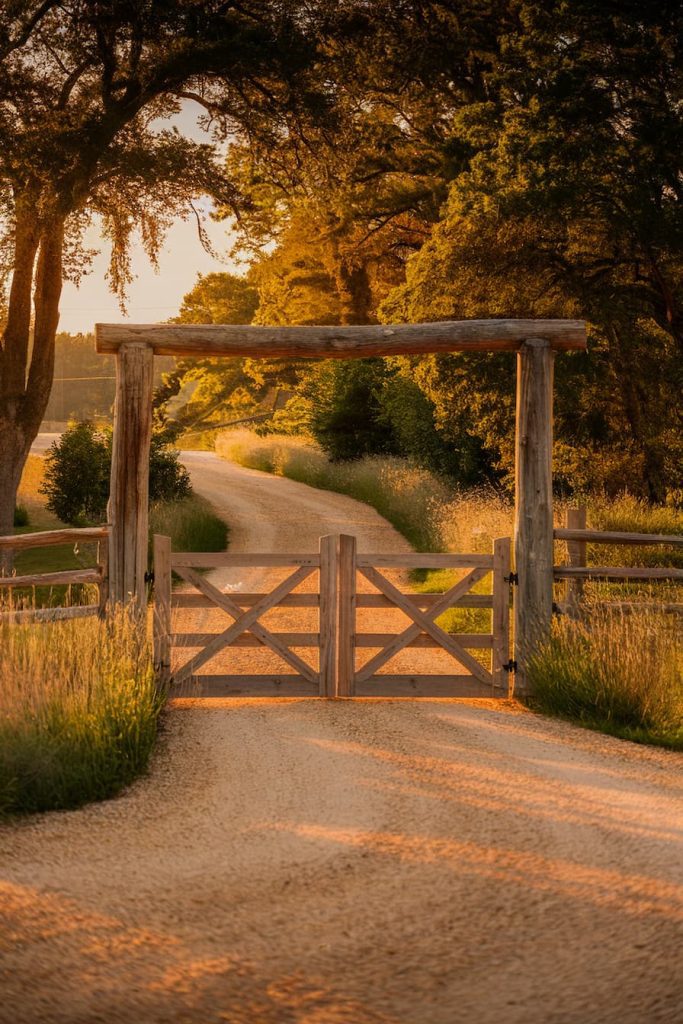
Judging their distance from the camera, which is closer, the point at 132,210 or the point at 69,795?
the point at 69,795

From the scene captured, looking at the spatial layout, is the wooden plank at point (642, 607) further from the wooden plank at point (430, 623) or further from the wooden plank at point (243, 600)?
the wooden plank at point (243, 600)

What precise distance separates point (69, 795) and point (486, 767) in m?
3.06

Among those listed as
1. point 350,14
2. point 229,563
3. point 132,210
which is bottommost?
point 229,563

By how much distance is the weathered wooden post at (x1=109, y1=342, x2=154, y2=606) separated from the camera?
1019 centimetres

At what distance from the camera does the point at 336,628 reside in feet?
33.7

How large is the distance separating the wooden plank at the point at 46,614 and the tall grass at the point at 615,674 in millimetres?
4307

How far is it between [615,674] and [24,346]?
1362 centimetres

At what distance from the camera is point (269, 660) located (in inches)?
502

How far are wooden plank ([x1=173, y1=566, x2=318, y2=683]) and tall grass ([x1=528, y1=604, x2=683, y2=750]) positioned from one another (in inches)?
93.2

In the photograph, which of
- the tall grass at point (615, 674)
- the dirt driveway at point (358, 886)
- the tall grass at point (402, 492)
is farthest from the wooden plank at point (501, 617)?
the tall grass at point (402, 492)

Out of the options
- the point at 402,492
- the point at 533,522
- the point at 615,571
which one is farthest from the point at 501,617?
the point at 402,492

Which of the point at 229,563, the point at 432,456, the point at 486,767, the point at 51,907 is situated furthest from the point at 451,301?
the point at 51,907

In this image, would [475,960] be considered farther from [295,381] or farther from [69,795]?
[295,381]

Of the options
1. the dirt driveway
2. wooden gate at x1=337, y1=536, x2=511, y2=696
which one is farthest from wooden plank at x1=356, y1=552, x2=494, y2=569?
the dirt driveway
